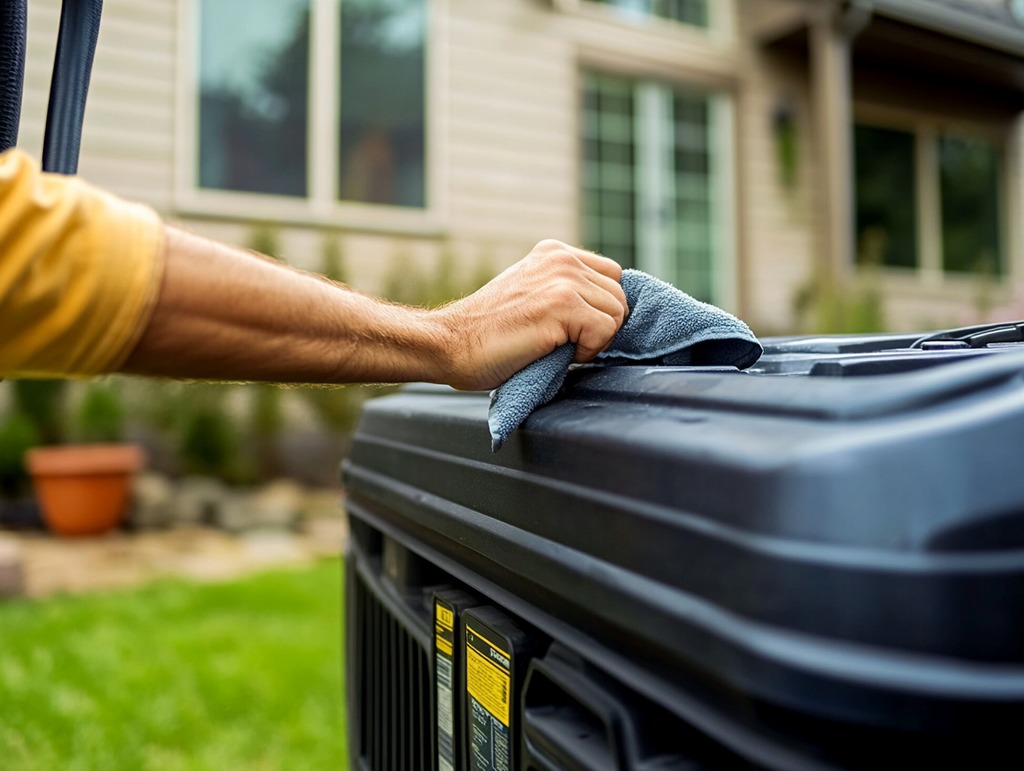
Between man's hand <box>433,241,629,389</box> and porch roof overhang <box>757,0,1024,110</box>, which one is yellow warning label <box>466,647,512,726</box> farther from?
porch roof overhang <box>757,0,1024,110</box>

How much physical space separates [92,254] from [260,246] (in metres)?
4.88

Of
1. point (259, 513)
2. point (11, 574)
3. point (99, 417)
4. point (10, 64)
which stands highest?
point (10, 64)

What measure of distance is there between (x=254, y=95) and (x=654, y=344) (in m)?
5.44

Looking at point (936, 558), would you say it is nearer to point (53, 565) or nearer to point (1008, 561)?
point (1008, 561)

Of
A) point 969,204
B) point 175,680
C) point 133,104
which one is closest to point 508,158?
point 133,104

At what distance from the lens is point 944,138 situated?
29.4 feet

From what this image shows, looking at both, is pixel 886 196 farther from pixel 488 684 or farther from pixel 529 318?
pixel 488 684

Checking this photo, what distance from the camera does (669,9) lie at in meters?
7.48

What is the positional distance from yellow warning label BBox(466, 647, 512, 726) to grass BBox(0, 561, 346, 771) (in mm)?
1446

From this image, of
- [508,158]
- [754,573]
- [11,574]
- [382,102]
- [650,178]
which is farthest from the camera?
[650,178]

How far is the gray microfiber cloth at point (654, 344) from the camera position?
83 centimetres

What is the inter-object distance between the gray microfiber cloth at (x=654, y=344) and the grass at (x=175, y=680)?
63.9 inches

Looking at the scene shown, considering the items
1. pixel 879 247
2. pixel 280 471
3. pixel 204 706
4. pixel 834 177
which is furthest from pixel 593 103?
pixel 204 706

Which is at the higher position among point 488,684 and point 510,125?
point 510,125
